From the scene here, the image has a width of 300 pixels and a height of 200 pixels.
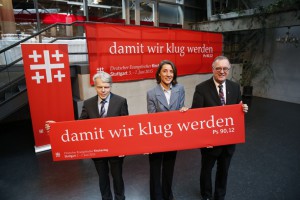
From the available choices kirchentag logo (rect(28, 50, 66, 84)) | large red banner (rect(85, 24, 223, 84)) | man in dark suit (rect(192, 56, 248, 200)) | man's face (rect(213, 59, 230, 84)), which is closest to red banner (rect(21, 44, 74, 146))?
kirchentag logo (rect(28, 50, 66, 84))

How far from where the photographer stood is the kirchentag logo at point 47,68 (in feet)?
9.87

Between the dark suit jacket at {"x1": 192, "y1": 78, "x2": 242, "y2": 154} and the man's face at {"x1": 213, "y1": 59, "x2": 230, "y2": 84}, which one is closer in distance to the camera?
the man's face at {"x1": 213, "y1": 59, "x2": 230, "y2": 84}

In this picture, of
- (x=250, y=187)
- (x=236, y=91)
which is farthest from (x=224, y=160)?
(x=250, y=187)

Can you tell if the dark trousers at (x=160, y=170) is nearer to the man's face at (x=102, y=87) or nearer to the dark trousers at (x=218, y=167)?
the dark trousers at (x=218, y=167)

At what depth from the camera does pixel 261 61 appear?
268 inches

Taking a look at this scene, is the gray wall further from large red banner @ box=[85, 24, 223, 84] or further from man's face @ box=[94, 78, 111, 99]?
man's face @ box=[94, 78, 111, 99]

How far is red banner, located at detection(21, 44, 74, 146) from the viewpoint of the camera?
3004 mm

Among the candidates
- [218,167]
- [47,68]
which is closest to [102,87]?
[218,167]

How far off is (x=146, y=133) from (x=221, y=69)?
799mm

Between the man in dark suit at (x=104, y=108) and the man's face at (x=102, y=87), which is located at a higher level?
the man's face at (x=102, y=87)

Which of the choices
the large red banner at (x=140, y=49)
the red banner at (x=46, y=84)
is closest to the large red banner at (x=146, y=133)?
the red banner at (x=46, y=84)

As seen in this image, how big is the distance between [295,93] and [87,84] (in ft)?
19.7

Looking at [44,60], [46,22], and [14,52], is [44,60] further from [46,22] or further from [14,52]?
[46,22]

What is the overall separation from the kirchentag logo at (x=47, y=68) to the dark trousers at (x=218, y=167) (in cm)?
249
